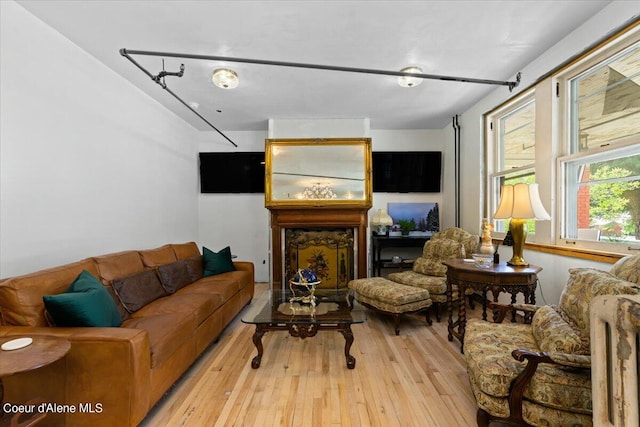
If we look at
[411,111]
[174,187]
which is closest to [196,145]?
[174,187]

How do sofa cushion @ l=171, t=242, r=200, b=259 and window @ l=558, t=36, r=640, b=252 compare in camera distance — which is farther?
sofa cushion @ l=171, t=242, r=200, b=259

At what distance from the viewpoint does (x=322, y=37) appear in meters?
2.67

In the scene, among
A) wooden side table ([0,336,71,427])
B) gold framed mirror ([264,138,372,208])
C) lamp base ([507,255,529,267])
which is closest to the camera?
wooden side table ([0,336,71,427])

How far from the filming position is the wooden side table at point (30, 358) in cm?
126

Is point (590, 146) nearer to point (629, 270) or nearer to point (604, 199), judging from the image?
point (604, 199)

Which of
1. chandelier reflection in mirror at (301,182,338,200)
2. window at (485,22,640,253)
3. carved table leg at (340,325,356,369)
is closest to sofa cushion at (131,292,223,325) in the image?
carved table leg at (340,325,356,369)

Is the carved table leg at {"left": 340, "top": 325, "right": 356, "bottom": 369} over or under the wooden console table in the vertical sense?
under

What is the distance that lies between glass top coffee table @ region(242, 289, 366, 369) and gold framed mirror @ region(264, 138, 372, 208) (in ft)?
7.16

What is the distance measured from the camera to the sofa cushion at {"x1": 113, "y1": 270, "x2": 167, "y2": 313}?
2.58 meters

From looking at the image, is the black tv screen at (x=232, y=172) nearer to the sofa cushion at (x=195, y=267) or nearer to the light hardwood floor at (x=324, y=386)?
the sofa cushion at (x=195, y=267)

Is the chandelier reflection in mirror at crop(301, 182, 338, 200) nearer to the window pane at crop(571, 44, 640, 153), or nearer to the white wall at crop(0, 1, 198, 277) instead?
the white wall at crop(0, 1, 198, 277)

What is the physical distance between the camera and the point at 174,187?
4734 millimetres

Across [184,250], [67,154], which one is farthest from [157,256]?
[67,154]

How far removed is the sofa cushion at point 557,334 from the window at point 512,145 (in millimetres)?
1754
